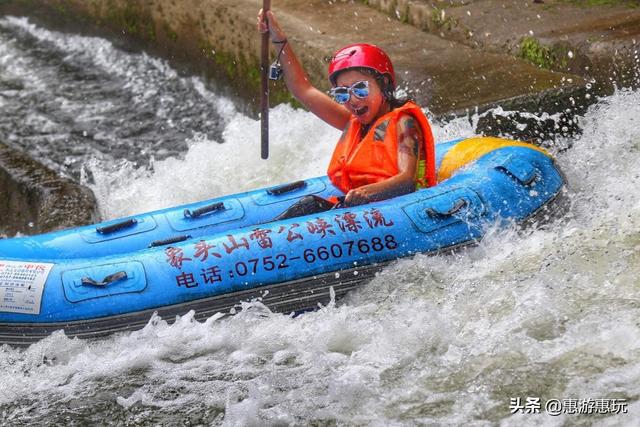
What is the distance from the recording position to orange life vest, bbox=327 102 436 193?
5.47 m

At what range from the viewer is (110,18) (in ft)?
39.9

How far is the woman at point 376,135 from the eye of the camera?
5434 mm

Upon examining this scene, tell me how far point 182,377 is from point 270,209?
123cm

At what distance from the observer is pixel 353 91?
546cm

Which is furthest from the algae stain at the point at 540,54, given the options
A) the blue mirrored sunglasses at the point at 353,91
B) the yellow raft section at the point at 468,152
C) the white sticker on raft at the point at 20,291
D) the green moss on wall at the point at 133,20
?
the green moss on wall at the point at 133,20

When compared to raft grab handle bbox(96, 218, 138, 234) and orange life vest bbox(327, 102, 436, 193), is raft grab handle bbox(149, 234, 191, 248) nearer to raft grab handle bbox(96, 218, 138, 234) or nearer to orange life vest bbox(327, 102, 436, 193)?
raft grab handle bbox(96, 218, 138, 234)

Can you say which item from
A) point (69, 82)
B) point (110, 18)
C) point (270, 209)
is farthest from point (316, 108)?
point (110, 18)

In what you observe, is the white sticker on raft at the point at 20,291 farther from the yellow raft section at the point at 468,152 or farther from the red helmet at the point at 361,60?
the yellow raft section at the point at 468,152

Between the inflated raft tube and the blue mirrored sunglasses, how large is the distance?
57cm

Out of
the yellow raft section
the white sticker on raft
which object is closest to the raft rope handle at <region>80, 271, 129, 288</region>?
the white sticker on raft

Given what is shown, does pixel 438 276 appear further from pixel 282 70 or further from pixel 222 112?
pixel 222 112

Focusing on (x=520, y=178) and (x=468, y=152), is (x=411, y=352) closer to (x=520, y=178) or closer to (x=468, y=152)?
(x=520, y=178)

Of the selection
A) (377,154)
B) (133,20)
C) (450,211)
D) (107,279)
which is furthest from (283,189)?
(133,20)

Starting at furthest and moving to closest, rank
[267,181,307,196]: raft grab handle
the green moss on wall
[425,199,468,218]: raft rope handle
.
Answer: the green moss on wall, [267,181,307,196]: raft grab handle, [425,199,468,218]: raft rope handle
